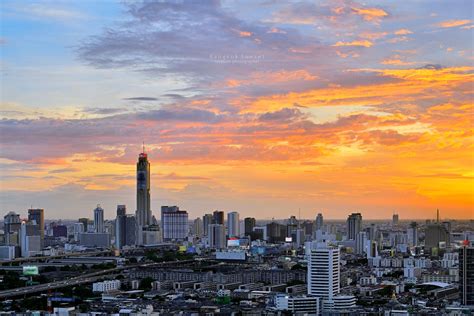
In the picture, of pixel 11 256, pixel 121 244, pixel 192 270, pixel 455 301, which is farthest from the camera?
pixel 121 244

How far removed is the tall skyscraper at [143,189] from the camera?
62.6 meters

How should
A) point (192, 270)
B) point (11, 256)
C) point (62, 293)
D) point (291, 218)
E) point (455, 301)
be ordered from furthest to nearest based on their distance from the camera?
point (291, 218) < point (11, 256) < point (192, 270) < point (62, 293) < point (455, 301)

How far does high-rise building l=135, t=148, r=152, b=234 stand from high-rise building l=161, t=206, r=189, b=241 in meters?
4.55

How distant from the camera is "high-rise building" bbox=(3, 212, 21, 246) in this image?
53938 millimetres

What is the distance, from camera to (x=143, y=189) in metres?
63.0

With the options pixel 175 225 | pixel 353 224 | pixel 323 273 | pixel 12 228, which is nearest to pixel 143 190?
pixel 175 225

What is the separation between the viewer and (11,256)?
153ft

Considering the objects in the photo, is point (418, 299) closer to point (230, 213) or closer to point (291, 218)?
point (230, 213)

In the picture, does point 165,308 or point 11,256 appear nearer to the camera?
point 165,308

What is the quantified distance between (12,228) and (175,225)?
51.6 feet

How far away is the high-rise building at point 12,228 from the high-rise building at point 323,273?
34733 mm

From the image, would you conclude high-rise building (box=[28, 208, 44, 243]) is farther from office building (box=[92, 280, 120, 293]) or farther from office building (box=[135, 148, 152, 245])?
office building (box=[92, 280, 120, 293])

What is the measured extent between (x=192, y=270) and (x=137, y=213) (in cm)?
2921

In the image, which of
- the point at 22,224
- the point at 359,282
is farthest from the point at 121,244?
the point at 359,282
